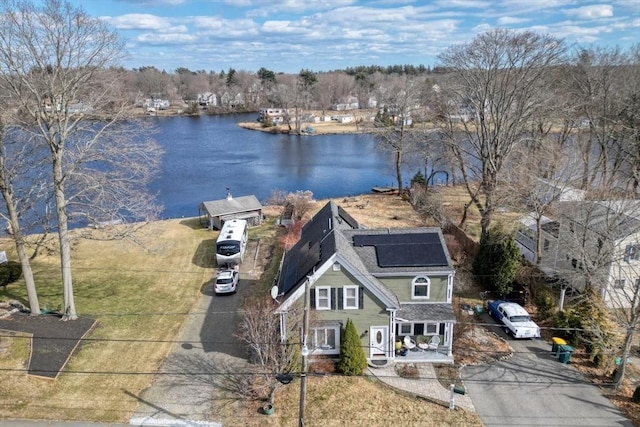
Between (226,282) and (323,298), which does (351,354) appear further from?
(226,282)

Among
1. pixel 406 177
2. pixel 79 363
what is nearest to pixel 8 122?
pixel 79 363

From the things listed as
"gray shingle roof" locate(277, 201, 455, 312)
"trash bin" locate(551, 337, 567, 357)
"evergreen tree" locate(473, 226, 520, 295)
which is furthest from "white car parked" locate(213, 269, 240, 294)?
"trash bin" locate(551, 337, 567, 357)

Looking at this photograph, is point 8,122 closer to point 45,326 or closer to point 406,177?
point 45,326

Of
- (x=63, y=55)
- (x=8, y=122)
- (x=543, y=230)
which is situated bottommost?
(x=543, y=230)

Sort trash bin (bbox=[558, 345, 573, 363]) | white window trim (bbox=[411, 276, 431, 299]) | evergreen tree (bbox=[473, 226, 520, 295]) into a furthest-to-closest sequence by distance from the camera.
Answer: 1. evergreen tree (bbox=[473, 226, 520, 295])
2. white window trim (bbox=[411, 276, 431, 299])
3. trash bin (bbox=[558, 345, 573, 363])

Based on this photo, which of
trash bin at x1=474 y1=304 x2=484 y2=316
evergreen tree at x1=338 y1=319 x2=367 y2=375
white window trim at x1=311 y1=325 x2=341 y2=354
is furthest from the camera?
trash bin at x1=474 y1=304 x2=484 y2=316

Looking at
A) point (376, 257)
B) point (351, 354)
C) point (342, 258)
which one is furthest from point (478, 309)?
point (342, 258)

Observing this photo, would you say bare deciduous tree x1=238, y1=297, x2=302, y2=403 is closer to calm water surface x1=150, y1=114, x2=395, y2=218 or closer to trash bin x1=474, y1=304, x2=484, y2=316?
trash bin x1=474, y1=304, x2=484, y2=316

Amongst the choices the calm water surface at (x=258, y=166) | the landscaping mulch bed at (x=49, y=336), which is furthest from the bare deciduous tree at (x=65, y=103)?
the calm water surface at (x=258, y=166)
